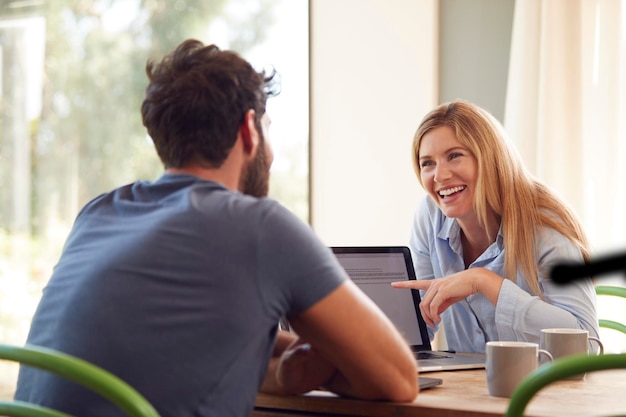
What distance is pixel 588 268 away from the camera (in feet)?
0.73

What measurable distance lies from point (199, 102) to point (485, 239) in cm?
114

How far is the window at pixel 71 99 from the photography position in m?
3.40

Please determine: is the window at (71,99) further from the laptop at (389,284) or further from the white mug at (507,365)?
the white mug at (507,365)

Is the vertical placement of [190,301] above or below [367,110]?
below

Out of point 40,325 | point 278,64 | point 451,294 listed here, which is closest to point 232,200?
point 40,325

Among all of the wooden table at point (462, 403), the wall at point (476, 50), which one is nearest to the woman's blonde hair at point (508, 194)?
the wooden table at point (462, 403)

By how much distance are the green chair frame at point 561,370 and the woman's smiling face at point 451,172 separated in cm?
116

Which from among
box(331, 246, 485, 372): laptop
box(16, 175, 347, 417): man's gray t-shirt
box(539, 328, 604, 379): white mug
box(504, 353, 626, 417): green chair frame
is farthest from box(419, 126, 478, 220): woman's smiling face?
box(504, 353, 626, 417): green chair frame

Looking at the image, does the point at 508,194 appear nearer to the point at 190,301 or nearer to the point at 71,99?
the point at 190,301

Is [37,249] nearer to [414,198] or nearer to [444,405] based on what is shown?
[414,198]

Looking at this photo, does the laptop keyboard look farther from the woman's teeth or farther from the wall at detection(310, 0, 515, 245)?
the wall at detection(310, 0, 515, 245)

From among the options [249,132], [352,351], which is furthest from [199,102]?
[352,351]

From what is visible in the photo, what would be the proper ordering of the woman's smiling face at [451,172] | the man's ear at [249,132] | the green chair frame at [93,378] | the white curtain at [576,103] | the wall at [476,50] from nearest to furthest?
the green chair frame at [93,378], the man's ear at [249,132], the woman's smiling face at [451,172], the white curtain at [576,103], the wall at [476,50]

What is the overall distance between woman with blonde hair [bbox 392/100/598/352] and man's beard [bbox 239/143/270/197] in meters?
0.59
